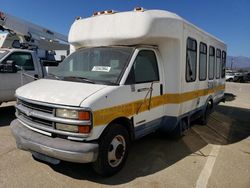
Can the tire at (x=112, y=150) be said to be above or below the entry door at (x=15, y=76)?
below

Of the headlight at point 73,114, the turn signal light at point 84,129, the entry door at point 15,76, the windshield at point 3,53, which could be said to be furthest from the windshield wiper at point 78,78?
the windshield at point 3,53

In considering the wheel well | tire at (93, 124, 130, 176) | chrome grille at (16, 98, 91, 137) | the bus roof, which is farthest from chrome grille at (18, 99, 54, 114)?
the bus roof

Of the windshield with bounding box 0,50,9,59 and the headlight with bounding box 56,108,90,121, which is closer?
the headlight with bounding box 56,108,90,121

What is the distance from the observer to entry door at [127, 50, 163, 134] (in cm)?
470

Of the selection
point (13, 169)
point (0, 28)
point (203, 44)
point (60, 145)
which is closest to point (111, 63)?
point (60, 145)

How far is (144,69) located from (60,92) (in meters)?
1.71

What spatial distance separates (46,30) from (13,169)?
10.6 meters

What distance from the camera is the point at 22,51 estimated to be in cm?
832

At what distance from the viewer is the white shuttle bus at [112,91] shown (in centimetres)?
380

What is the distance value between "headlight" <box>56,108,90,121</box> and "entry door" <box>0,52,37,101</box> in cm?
449

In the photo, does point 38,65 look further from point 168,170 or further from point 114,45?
point 168,170

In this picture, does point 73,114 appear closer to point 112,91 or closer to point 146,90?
point 112,91

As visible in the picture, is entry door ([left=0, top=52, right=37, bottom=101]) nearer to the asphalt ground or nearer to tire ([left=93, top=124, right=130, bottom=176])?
the asphalt ground

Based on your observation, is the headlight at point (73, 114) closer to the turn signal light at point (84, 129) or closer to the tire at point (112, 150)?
the turn signal light at point (84, 129)
